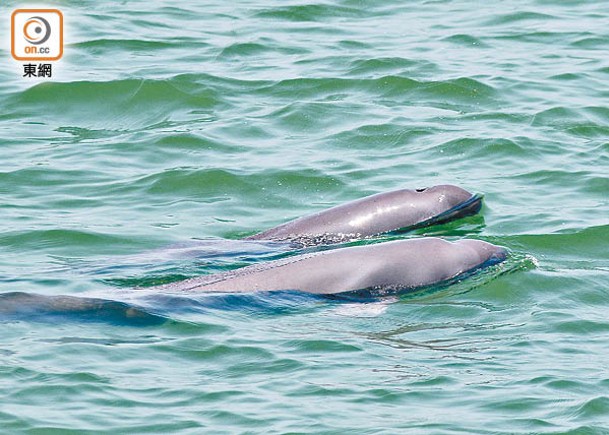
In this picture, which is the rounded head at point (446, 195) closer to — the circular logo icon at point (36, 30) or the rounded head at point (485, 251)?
the rounded head at point (485, 251)

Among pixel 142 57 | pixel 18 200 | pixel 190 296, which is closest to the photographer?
pixel 190 296

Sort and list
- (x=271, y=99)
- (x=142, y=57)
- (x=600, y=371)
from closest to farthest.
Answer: (x=600, y=371) → (x=271, y=99) → (x=142, y=57)

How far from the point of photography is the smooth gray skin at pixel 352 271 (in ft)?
37.7

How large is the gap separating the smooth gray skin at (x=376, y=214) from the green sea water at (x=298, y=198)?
0.68 ft

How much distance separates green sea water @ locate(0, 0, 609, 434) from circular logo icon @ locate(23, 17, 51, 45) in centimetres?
34

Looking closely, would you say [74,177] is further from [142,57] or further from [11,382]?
[11,382]

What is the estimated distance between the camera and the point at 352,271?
11641mm

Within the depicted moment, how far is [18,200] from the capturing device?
14352 mm

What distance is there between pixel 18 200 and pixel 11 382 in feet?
17.2

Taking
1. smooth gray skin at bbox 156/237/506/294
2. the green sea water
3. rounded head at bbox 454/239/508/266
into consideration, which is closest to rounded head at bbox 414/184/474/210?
the green sea water

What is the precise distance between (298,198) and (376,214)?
144 centimetres

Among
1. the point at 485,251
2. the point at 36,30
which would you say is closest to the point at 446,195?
the point at 485,251

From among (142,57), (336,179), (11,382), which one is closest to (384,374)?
(11,382)

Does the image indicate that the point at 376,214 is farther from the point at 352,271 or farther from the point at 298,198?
the point at 352,271
